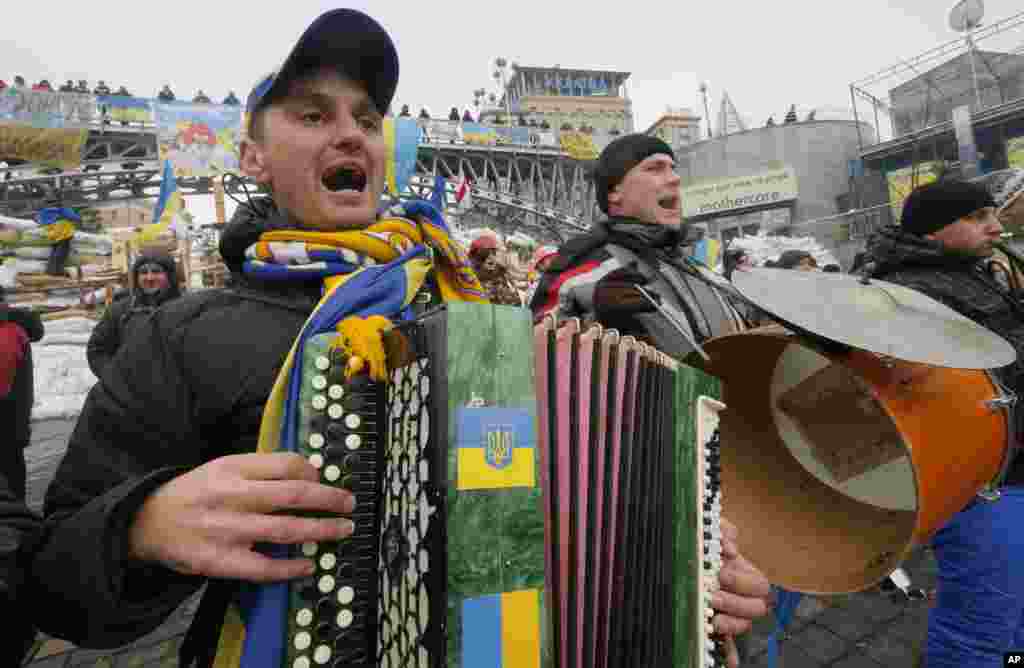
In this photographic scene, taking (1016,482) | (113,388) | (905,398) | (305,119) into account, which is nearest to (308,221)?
(305,119)

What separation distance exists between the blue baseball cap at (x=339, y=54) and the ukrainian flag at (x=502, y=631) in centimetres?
117

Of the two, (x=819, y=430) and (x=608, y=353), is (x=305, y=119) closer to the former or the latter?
(x=608, y=353)

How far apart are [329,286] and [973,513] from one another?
2520 millimetres

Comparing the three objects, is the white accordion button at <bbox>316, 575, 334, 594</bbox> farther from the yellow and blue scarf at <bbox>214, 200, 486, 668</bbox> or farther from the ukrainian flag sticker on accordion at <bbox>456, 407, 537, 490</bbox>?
the ukrainian flag sticker on accordion at <bbox>456, 407, 537, 490</bbox>

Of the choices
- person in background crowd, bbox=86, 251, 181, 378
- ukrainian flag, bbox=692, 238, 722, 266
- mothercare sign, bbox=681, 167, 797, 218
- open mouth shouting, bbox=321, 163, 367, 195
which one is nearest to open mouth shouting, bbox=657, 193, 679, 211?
open mouth shouting, bbox=321, 163, 367, 195

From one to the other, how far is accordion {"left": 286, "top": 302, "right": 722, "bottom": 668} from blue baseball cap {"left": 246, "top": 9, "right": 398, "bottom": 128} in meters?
0.70

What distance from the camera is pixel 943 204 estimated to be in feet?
8.38

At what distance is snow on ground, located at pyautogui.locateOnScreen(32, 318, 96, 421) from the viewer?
438 inches

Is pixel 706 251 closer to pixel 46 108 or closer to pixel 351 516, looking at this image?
pixel 351 516

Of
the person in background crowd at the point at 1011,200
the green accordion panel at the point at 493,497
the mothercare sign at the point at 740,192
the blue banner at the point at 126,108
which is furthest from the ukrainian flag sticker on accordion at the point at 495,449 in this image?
the blue banner at the point at 126,108

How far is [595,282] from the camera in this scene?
2.15 m

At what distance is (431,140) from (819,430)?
33.0 meters

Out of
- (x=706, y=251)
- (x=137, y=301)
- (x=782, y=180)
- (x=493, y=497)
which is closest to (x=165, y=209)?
(x=137, y=301)

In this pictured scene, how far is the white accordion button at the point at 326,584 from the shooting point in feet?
2.81
